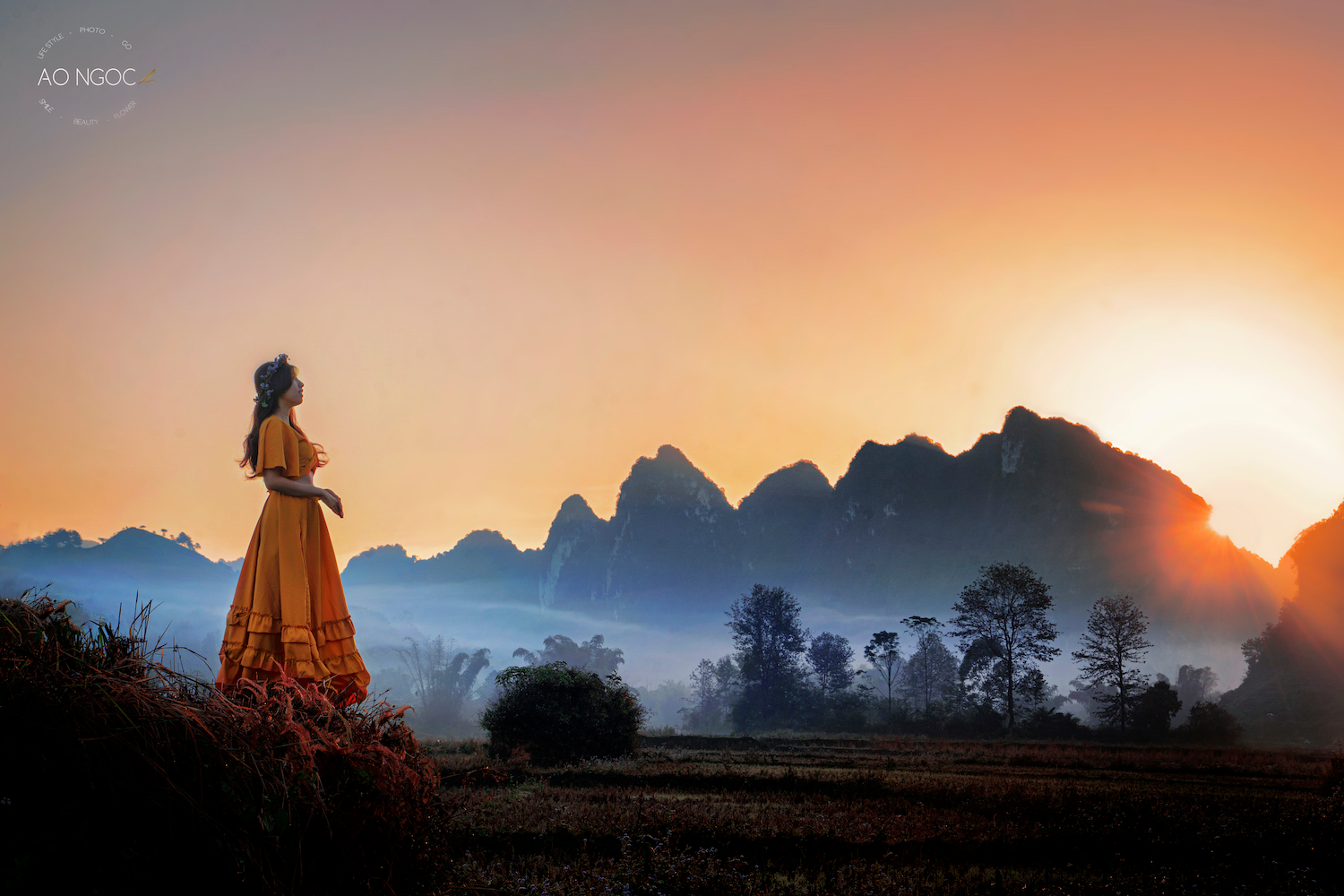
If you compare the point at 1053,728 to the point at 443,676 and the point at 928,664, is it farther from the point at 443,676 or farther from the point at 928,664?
the point at 443,676

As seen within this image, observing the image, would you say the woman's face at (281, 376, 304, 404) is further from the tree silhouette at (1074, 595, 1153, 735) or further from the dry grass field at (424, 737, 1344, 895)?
the tree silhouette at (1074, 595, 1153, 735)

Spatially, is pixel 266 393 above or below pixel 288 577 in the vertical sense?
above

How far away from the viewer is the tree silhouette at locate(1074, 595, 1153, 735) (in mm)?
34906

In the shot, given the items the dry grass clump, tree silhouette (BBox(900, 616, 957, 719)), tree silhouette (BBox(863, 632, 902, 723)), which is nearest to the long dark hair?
the dry grass clump

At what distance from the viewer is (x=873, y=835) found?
28.7ft

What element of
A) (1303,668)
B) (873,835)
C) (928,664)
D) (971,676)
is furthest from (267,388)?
(1303,668)

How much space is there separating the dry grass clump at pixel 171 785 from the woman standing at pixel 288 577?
2370 millimetres

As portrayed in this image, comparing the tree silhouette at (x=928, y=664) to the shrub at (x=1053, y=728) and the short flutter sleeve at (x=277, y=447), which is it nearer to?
the shrub at (x=1053, y=728)

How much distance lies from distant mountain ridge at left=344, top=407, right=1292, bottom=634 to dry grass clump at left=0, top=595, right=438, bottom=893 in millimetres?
77945

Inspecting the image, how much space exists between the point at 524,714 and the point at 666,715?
6556 centimetres

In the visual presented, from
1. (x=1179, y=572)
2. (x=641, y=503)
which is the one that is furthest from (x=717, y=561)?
(x=1179, y=572)

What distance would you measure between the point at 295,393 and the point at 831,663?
153ft

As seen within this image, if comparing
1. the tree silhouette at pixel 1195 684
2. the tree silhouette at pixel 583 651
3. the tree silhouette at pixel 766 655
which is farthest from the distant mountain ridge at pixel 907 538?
the tree silhouette at pixel 583 651

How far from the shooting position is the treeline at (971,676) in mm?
34719
